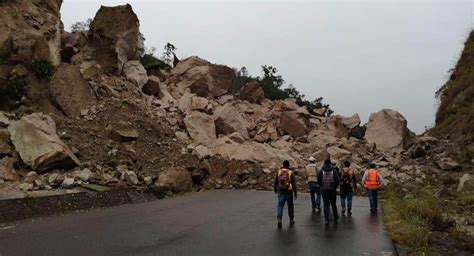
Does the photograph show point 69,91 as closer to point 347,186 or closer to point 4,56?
point 4,56

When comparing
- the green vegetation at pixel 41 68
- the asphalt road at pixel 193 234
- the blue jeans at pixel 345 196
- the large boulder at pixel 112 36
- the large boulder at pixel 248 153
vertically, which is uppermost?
the large boulder at pixel 112 36

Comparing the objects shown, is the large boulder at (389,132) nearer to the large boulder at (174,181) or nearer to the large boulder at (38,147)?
the large boulder at (174,181)

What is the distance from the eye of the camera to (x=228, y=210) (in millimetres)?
15891

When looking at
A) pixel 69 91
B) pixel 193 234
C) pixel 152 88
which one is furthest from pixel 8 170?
pixel 152 88

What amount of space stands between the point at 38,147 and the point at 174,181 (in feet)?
20.3

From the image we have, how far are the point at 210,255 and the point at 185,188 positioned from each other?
44.5ft

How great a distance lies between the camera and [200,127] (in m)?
29.3

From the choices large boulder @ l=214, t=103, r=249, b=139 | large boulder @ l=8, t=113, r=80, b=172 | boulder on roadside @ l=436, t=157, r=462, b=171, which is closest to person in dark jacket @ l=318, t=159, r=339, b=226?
large boulder @ l=8, t=113, r=80, b=172

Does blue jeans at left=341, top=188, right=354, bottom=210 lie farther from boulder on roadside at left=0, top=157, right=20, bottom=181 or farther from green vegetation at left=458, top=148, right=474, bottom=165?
green vegetation at left=458, top=148, right=474, bottom=165

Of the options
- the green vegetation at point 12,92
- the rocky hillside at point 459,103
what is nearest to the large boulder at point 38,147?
the green vegetation at point 12,92

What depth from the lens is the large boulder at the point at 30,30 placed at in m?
25.4

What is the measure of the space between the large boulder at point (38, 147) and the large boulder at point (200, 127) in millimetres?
10478

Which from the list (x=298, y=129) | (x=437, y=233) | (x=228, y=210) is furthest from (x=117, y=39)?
(x=437, y=233)

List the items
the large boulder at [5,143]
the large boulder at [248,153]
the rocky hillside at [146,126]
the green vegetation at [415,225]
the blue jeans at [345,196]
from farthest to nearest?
the large boulder at [248,153], the rocky hillside at [146,126], the large boulder at [5,143], the blue jeans at [345,196], the green vegetation at [415,225]
